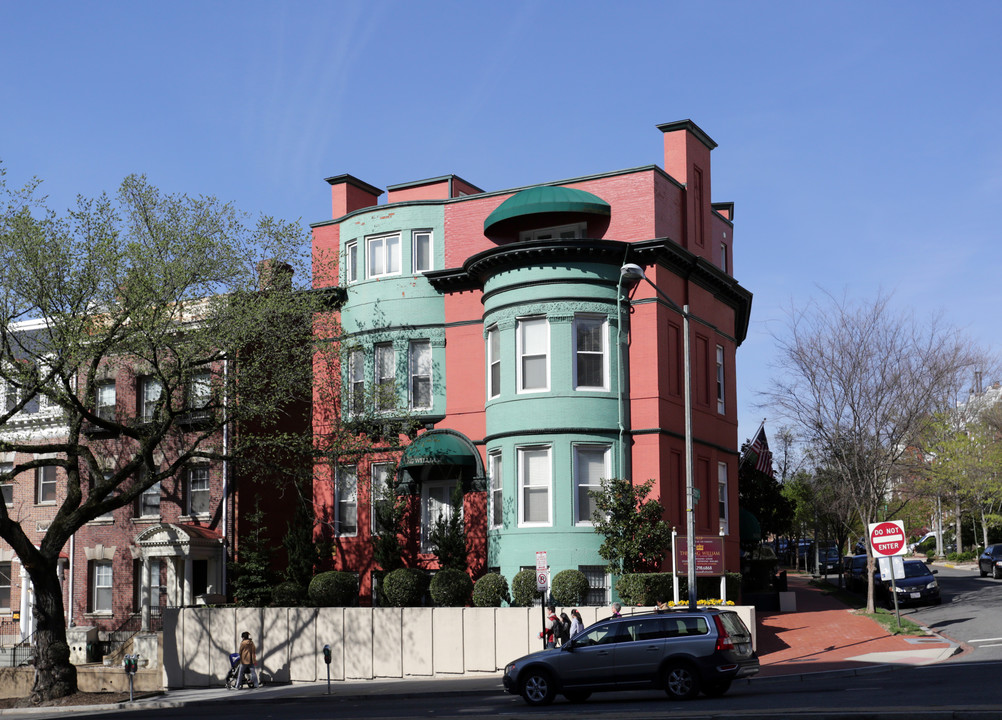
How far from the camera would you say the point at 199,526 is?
118 feet

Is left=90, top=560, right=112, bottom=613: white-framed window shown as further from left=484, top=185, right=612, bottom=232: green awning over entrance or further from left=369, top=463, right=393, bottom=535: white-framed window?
left=484, top=185, right=612, bottom=232: green awning over entrance

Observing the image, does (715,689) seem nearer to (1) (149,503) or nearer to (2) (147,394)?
(1) (149,503)

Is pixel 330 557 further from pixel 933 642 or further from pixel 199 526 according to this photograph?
pixel 933 642

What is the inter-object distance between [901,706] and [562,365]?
1651cm

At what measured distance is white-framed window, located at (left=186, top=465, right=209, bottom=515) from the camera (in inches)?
1444

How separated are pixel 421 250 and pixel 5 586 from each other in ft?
A: 64.9

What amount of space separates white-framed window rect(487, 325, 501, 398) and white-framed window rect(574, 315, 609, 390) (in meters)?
2.65

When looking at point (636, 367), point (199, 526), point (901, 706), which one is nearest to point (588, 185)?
point (636, 367)

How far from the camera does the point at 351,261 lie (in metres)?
36.3

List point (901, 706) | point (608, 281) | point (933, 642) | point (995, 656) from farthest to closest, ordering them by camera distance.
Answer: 1. point (608, 281)
2. point (933, 642)
3. point (995, 656)
4. point (901, 706)

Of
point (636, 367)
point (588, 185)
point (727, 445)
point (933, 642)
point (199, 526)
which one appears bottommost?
point (933, 642)

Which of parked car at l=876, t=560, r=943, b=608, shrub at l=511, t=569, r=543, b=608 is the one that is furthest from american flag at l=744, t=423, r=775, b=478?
shrub at l=511, t=569, r=543, b=608

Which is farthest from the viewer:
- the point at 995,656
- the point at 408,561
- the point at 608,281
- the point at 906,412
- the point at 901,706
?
the point at 906,412

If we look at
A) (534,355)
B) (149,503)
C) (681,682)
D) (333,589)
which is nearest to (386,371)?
(534,355)
